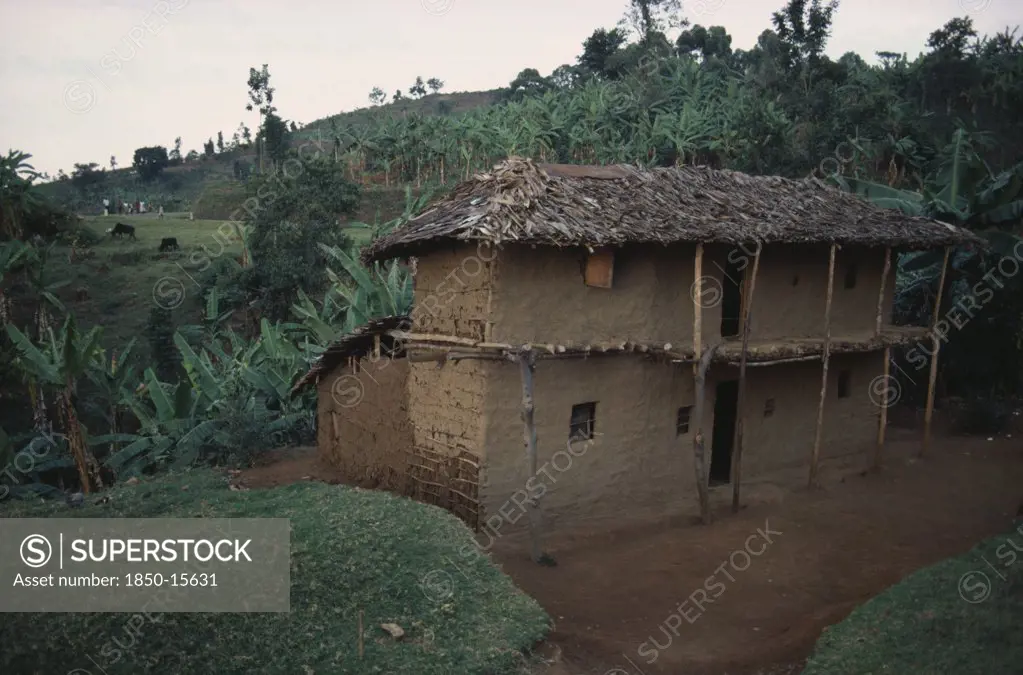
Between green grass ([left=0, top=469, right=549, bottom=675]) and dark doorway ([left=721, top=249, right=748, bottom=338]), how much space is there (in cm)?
617

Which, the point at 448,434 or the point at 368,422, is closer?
the point at 448,434

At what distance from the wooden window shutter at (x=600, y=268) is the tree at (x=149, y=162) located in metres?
65.3

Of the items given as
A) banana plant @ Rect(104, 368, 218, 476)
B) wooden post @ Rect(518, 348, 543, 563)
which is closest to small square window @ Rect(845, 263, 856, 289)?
wooden post @ Rect(518, 348, 543, 563)

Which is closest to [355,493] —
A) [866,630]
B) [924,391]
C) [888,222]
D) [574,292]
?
[574,292]

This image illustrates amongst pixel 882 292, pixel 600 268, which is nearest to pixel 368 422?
pixel 600 268

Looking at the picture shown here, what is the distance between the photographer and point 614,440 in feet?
40.3

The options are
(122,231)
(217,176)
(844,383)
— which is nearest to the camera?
(844,383)

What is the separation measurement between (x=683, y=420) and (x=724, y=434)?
149 cm

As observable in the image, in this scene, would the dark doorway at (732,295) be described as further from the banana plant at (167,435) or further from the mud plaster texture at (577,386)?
the banana plant at (167,435)

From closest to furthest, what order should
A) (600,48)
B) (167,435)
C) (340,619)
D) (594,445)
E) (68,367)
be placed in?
(340,619) → (594,445) → (68,367) → (167,435) → (600,48)

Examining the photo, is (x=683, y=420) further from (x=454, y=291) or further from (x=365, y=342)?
(x=365, y=342)

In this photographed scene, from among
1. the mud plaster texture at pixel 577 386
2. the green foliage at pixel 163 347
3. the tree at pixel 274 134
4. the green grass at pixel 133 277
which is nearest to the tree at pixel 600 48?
the tree at pixel 274 134

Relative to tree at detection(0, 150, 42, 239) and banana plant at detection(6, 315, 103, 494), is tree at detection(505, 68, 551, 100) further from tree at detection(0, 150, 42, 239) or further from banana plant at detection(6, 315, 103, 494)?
banana plant at detection(6, 315, 103, 494)

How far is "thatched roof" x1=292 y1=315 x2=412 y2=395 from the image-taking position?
13.7 metres
